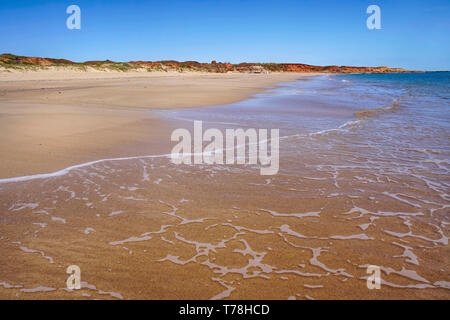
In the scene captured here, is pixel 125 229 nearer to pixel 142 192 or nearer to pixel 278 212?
pixel 142 192

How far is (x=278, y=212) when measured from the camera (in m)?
3.55

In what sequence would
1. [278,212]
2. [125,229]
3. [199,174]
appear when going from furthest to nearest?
1. [199,174]
2. [278,212]
3. [125,229]

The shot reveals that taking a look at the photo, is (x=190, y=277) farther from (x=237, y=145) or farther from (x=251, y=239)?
(x=237, y=145)

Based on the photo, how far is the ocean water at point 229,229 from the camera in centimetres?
233

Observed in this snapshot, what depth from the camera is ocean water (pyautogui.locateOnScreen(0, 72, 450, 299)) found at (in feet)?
7.66

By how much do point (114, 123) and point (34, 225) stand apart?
18.0 ft

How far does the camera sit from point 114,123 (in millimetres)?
8156

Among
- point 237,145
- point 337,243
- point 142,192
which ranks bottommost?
point 337,243

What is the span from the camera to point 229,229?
3.15m
